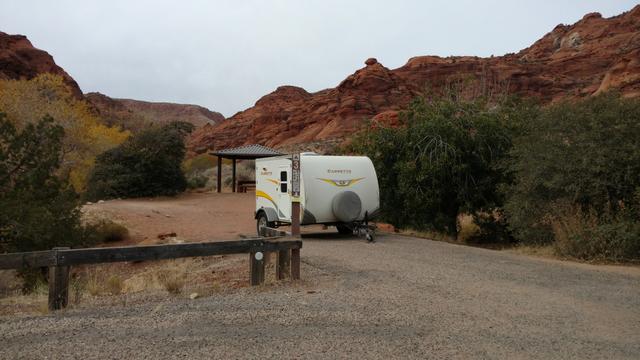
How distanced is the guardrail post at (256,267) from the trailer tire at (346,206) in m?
6.13

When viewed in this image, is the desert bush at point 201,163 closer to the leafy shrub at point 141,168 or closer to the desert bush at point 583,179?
the leafy shrub at point 141,168

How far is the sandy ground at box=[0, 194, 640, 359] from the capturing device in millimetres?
4727

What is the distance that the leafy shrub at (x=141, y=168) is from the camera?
29.2 metres

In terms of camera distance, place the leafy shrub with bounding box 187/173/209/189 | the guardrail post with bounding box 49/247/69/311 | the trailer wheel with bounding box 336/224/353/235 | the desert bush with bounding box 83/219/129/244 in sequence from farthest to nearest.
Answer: the leafy shrub with bounding box 187/173/209/189
the trailer wheel with bounding box 336/224/353/235
the desert bush with bounding box 83/219/129/244
the guardrail post with bounding box 49/247/69/311

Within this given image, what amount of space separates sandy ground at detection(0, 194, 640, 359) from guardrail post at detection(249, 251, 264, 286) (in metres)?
0.18

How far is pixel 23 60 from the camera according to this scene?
74.9 meters

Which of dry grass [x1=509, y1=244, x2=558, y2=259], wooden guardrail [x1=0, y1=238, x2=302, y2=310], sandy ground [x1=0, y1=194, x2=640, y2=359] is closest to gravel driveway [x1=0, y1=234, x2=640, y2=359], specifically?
sandy ground [x1=0, y1=194, x2=640, y2=359]

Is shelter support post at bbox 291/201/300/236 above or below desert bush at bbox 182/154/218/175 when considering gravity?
below

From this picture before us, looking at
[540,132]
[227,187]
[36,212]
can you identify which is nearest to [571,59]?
[227,187]

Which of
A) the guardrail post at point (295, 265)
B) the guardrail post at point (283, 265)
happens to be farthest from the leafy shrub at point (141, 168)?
the guardrail post at point (295, 265)

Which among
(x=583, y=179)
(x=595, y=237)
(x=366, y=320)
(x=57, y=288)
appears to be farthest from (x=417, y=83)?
(x=57, y=288)

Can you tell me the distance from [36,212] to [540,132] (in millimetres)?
12359

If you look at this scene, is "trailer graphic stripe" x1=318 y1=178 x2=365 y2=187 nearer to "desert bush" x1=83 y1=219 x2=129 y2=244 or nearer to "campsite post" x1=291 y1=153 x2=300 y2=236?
"campsite post" x1=291 y1=153 x2=300 y2=236

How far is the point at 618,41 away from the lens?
8100cm
